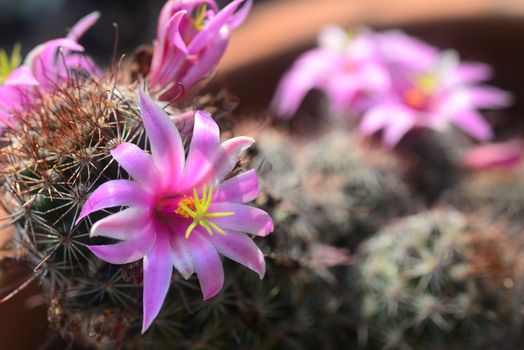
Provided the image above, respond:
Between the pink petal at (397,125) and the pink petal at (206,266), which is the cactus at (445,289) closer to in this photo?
the pink petal at (397,125)

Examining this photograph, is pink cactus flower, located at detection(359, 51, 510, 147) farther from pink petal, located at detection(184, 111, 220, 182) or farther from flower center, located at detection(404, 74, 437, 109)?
pink petal, located at detection(184, 111, 220, 182)

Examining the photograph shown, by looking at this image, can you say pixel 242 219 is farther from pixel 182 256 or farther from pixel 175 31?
pixel 175 31

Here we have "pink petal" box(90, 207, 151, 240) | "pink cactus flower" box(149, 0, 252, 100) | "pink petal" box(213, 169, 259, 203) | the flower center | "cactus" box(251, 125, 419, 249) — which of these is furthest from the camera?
the flower center

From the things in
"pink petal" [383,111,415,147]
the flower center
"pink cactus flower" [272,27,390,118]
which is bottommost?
the flower center

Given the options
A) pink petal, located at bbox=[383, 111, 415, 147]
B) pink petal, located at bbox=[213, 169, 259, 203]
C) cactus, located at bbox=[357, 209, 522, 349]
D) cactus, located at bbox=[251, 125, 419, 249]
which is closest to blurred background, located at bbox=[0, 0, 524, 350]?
cactus, located at bbox=[251, 125, 419, 249]

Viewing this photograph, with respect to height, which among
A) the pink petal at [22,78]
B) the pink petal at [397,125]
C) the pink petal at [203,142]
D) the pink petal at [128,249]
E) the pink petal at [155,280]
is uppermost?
the pink petal at [22,78]

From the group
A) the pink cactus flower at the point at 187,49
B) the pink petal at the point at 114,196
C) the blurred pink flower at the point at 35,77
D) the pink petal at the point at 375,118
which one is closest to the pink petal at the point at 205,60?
the pink cactus flower at the point at 187,49

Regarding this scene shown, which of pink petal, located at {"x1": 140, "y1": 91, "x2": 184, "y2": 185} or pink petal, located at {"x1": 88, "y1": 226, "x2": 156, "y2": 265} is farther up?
pink petal, located at {"x1": 140, "y1": 91, "x2": 184, "y2": 185}
